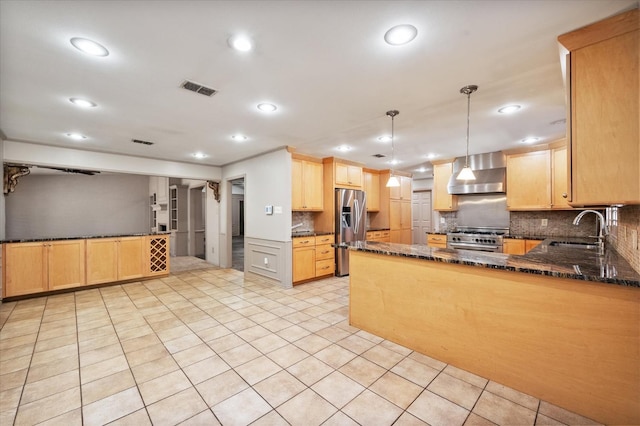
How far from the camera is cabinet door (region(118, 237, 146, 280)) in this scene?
4871mm

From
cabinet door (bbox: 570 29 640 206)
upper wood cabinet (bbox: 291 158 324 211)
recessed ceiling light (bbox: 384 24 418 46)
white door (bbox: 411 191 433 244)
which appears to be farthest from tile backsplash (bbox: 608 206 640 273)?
white door (bbox: 411 191 433 244)

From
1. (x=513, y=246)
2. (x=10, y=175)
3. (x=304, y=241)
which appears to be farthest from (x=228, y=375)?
(x=10, y=175)

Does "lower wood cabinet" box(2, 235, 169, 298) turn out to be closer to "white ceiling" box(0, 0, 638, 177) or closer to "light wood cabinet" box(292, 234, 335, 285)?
"white ceiling" box(0, 0, 638, 177)

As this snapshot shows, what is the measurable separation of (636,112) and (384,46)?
147 centimetres

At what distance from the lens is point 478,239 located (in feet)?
15.9

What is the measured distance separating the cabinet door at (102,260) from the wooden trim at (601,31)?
6259mm

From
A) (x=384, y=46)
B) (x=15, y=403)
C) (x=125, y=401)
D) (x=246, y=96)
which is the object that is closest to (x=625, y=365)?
(x=384, y=46)

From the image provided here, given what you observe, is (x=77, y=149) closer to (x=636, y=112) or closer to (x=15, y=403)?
(x=15, y=403)

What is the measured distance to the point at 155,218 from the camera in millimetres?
8703

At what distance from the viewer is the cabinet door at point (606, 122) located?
4.95ft

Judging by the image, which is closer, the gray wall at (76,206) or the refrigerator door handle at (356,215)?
the refrigerator door handle at (356,215)

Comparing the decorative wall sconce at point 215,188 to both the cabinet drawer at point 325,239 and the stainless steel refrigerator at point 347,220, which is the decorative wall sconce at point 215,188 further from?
the stainless steel refrigerator at point 347,220

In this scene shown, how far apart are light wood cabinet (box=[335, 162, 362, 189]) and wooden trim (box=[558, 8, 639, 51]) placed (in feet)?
12.8

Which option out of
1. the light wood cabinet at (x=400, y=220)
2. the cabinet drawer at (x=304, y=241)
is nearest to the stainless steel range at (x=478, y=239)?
the light wood cabinet at (x=400, y=220)
